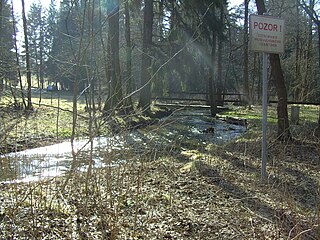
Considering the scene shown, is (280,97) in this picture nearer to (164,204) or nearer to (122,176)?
(164,204)

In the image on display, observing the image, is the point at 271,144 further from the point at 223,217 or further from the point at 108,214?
the point at 108,214

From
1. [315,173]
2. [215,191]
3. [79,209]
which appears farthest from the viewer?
[315,173]

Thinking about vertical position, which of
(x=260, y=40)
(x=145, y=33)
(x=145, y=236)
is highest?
(x=145, y=33)

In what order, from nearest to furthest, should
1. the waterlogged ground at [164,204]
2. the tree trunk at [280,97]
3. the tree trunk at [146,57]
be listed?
the waterlogged ground at [164,204], the tree trunk at [280,97], the tree trunk at [146,57]

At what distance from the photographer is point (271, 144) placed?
260 inches

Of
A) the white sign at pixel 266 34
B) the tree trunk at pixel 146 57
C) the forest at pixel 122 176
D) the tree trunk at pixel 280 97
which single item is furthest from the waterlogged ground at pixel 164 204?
the tree trunk at pixel 146 57

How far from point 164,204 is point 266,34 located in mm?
2611

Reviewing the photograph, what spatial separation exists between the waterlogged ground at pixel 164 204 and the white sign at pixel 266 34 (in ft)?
5.68

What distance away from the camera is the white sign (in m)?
4.42

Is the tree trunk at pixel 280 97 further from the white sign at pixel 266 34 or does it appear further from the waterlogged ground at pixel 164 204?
the white sign at pixel 266 34

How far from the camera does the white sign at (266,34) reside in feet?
14.5

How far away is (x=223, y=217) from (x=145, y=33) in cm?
1392

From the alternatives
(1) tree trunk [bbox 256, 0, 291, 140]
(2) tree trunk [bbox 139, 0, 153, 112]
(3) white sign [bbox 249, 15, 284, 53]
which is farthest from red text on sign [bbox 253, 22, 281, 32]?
(2) tree trunk [bbox 139, 0, 153, 112]

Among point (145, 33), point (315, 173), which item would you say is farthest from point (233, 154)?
point (145, 33)
